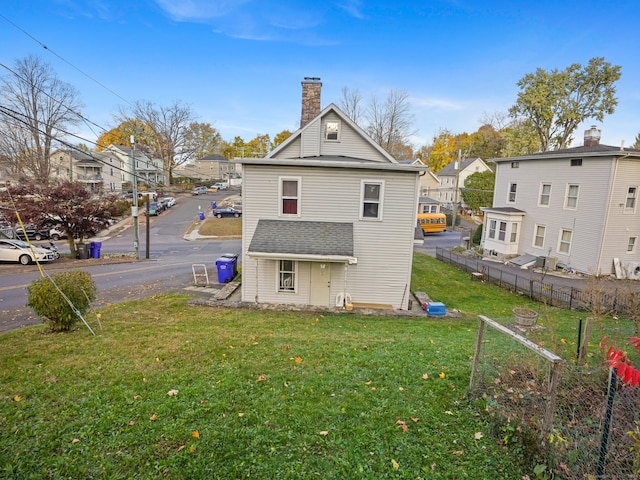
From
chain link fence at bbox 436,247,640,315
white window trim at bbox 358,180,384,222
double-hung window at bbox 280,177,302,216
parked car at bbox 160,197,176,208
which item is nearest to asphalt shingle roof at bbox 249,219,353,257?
double-hung window at bbox 280,177,302,216

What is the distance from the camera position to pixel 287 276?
13.2m

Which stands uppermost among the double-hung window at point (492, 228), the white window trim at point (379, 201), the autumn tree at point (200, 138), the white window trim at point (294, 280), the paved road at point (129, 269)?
the autumn tree at point (200, 138)

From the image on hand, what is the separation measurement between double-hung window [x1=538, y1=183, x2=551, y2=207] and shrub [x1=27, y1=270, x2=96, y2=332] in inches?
1010

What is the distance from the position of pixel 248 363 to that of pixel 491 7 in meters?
20.4

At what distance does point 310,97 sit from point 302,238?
729 centimetres

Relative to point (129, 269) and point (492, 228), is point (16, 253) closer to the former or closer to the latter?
point (129, 269)

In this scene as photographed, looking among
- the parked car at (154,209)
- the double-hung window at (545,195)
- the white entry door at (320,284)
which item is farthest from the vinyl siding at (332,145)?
the parked car at (154,209)

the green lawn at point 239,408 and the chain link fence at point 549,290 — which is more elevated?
the green lawn at point 239,408

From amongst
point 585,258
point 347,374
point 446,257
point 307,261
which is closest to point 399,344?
point 347,374

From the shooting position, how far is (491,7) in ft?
55.7

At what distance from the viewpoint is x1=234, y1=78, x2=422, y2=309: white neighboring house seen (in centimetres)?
1219

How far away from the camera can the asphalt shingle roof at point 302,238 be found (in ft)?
39.0

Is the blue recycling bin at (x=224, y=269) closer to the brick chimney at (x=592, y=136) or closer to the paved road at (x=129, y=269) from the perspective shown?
the paved road at (x=129, y=269)

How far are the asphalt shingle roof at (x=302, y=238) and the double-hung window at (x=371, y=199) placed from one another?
2.61ft
